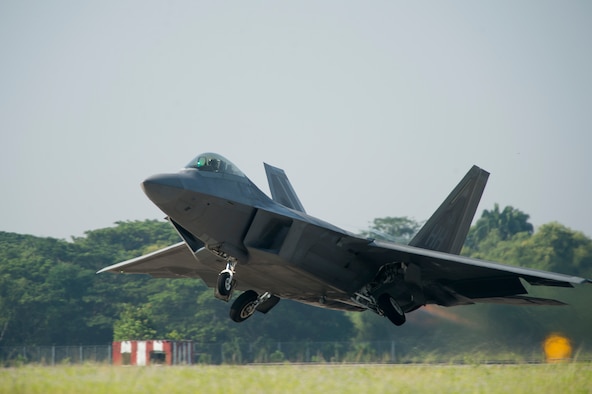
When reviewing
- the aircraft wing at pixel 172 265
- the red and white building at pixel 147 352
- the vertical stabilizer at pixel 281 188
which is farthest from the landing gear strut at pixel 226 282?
the red and white building at pixel 147 352

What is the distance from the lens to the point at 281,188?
2162cm

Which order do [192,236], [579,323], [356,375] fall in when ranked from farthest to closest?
[579,323] → [192,236] → [356,375]

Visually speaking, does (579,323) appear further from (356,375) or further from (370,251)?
(356,375)

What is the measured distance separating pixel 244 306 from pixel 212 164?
13.2 ft

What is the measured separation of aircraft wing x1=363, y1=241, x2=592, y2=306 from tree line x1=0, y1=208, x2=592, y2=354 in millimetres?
7641

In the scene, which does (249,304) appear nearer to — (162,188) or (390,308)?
(390,308)

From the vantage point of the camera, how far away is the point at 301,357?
3756cm

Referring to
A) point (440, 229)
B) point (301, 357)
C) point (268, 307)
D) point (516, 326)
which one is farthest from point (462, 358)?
point (301, 357)

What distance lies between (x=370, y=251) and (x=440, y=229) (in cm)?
367

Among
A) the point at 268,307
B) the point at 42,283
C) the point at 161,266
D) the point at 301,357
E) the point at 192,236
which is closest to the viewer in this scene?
the point at 192,236

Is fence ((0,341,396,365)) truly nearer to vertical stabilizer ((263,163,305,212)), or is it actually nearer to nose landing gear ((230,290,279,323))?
vertical stabilizer ((263,163,305,212))

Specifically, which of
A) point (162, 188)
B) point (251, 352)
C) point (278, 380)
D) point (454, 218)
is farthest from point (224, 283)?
point (251, 352)

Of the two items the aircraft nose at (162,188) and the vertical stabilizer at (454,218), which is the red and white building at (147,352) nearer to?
the vertical stabilizer at (454,218)

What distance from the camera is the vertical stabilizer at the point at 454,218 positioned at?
21281mm
